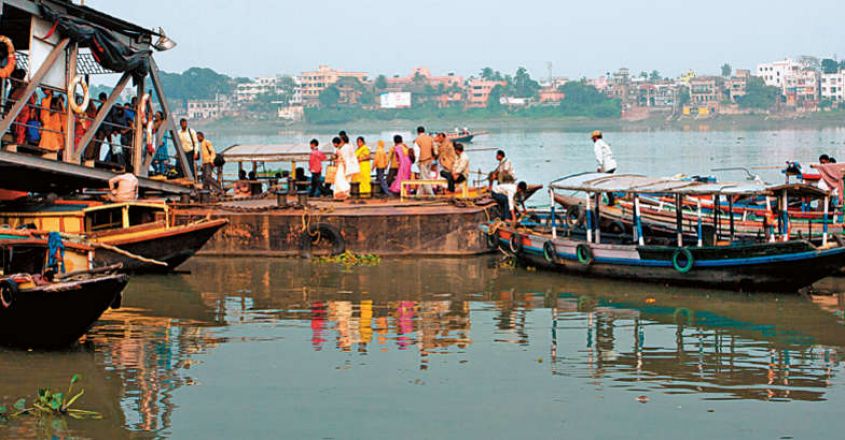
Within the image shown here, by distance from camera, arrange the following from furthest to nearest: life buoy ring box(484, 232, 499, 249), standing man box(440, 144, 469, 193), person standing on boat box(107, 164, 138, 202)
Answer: standing man box(440, 144, 469, 193) < life buoy ring box(484, 232, 499, 249) < person standing on boat box(107, 164, 138, 202)

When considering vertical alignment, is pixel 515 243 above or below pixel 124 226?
below

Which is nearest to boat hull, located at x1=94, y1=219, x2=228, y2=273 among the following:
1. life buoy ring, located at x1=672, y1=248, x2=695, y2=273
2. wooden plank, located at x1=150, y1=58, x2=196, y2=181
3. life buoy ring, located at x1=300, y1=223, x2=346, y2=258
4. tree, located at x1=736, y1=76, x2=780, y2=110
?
life buoy ring, located at x1=300, y1=223, x2=346, y2=258

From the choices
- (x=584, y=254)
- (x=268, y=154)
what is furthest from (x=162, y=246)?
(x=584, y=254)

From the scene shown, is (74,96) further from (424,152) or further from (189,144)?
(424,152)

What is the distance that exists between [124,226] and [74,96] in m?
2.54

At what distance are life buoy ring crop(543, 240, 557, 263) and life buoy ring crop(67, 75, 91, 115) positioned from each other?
25.4ft

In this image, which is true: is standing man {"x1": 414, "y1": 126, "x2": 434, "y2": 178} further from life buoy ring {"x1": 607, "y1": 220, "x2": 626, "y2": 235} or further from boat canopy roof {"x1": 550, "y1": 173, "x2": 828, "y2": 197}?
boat canopy roof {"x1": 550, "y1": 173, "x2": 828, "y2": 197}

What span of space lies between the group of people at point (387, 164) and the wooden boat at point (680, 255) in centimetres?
305

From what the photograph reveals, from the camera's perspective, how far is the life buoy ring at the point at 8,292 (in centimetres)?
1233

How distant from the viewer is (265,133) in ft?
576

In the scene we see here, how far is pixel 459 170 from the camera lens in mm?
22250

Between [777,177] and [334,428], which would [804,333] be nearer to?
[334,428]

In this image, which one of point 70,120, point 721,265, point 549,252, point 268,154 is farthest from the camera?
point 268,154

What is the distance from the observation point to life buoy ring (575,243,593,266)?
18.4 m
